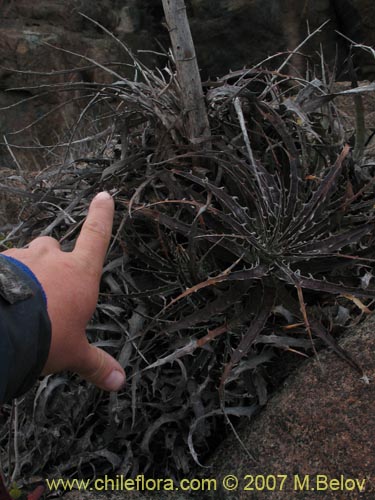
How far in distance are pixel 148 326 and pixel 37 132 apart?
5.10 m

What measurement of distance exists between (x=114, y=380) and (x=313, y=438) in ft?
1.60

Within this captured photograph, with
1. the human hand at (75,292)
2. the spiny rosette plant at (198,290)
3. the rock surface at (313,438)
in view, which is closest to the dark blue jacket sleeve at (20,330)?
the human hand at (75,292)

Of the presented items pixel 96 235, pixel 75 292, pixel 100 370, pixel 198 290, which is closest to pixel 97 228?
pixel 96 235

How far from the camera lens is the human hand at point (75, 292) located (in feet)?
3.03

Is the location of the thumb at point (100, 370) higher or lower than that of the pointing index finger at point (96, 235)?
lower

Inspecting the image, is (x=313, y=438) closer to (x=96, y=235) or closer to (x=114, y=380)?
(x=114, y=380)

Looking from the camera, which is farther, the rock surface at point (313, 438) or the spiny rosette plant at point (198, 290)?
the spiny rosette plant at point (198, 290)

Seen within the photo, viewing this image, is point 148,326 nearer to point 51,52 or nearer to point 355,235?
point 355,235

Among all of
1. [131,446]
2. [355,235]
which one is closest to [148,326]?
[131,446]

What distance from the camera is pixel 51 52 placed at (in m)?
6.12

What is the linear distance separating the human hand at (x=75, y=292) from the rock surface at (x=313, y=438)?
44 centimetres

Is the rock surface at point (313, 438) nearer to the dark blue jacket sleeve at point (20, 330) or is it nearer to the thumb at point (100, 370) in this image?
the thumb at point (100, 370)

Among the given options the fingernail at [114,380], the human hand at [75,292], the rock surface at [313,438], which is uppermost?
the human hand at [75,292]

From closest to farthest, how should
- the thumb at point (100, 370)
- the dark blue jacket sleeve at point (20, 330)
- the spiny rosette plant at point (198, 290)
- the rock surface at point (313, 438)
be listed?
the dark blue jacket sleeve at point (20, 330) → the thumb at point (100, 370) → the rock surface at point (313, 438) → the spiny rosette plant at point (198, 290)
